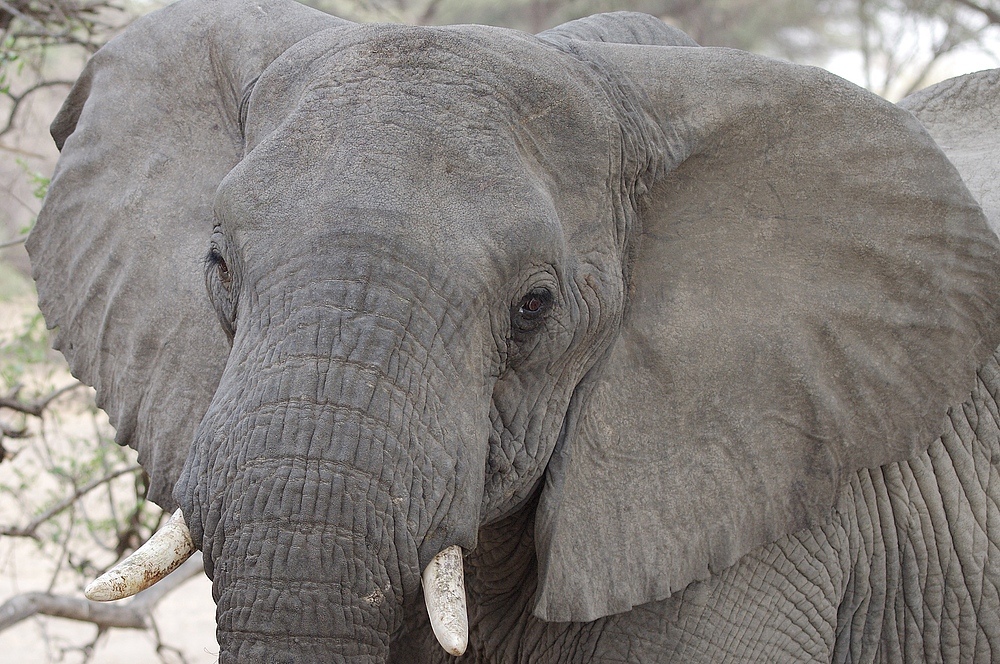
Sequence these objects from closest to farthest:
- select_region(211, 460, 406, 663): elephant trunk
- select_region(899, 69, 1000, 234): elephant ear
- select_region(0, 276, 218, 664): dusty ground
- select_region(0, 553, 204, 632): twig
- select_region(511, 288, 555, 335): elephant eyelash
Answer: select_region(211, 460, 406, 663): elephant trunk
select_region(511, 288, 555, 335): elephant eyelash
select_region(899, 69, 1000, 234): elephant ear
select_region(0, 553, 204, 632): twig
select_region(0, 276, 218, 664): dusty ground

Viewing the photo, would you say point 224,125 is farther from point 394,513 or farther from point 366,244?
point 394,513

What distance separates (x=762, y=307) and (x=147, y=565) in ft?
3.69

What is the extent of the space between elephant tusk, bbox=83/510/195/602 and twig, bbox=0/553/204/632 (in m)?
1.91

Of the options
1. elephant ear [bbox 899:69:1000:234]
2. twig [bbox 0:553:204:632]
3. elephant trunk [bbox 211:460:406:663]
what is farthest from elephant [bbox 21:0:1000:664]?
twig [bbox 0:553:204:632]

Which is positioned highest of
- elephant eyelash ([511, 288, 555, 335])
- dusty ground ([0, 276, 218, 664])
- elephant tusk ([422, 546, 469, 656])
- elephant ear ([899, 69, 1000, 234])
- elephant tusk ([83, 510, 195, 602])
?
elephant eyelash ([511, 288, 555, 335])

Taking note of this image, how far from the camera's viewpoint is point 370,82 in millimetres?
2002

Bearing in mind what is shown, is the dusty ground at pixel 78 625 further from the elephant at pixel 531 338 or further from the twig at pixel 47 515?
the elephant at pixel 531 338

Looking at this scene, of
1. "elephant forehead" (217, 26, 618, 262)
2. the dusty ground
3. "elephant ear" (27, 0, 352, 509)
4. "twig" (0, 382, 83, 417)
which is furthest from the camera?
the dusty ground

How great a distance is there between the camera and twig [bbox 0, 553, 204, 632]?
365 cm

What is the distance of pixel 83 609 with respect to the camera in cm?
382

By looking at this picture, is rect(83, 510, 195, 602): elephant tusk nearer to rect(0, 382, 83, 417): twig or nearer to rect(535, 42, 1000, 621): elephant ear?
rect(535, 42, 1000, 621): elephant ear

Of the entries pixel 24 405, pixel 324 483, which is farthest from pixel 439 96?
pixel 24 405

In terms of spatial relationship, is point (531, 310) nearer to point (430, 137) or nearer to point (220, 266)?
point (430, 137)

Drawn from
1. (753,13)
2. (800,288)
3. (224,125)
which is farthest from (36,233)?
(753,13)
